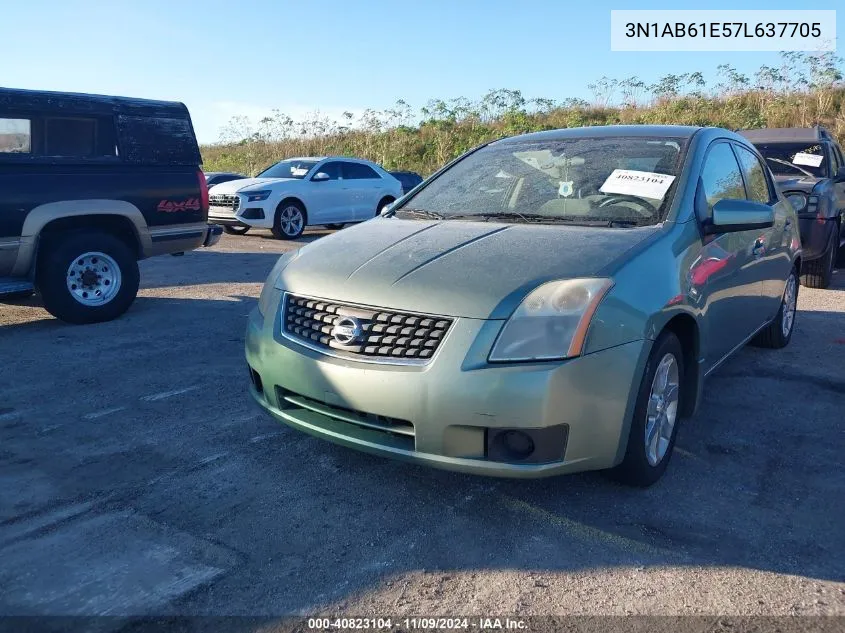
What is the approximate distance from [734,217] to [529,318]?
1493 mm

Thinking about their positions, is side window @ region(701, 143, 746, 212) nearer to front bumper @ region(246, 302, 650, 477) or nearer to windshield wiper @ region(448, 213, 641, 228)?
windshield wiper @ region(448, 213, 641, 228)

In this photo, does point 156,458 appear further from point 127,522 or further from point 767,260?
point 767,260

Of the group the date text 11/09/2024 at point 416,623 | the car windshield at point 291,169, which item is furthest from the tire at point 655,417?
the car windshield at point 291,169

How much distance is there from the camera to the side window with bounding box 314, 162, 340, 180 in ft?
48.3

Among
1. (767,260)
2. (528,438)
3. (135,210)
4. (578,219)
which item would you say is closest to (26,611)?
(528,438)

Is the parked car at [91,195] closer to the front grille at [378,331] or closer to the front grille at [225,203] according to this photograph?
the front grille at [378,331]

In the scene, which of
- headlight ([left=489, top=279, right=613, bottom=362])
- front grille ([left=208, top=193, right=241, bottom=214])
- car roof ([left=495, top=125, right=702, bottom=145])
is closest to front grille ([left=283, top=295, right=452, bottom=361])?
headlight ([left=489, top=279, right=613, bottom=362])

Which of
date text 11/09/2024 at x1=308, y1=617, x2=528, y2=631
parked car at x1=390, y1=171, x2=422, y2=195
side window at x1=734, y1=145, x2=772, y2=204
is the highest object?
parked car at x1=390, y1=171, x2=422, y2=195

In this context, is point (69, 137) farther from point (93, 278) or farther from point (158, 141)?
point (93, 278)

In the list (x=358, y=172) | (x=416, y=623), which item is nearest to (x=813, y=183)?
(x=416, y=623)

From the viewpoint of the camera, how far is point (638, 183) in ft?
12.4

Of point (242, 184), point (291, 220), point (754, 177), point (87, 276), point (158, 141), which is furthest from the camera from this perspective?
point (291, 220)

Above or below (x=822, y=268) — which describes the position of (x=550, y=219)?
above

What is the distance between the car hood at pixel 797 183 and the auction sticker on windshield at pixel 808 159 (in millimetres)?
539
